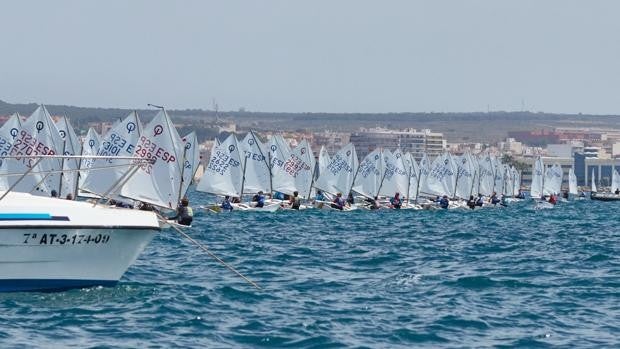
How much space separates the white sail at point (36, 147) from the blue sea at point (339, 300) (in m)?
21.0

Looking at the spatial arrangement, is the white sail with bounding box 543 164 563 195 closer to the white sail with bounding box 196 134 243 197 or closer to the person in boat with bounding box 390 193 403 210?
the person in boat with bounding box 390 193 403 210

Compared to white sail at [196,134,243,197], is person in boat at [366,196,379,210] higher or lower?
lower

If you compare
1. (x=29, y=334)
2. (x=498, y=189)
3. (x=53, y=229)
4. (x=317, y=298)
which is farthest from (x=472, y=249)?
(x=498, y=189)

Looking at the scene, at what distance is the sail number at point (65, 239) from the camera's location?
2609cm

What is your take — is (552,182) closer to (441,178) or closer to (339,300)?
(441,178)

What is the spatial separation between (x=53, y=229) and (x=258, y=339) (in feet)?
19.0

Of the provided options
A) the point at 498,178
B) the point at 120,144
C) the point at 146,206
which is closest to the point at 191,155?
the point at 120,144

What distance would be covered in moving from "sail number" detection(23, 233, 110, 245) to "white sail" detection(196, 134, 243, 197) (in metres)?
53.9

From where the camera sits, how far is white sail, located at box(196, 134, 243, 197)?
8131cm

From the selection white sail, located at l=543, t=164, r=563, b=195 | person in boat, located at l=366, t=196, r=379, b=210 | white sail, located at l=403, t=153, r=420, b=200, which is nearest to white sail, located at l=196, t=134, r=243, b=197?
person in boat, located at l=366, t=196, r=379, b=210

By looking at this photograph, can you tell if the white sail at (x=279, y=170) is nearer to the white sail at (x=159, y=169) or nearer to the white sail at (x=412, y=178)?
the white sail at (x=412, y=178)

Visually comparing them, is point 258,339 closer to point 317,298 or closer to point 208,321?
point 208,321

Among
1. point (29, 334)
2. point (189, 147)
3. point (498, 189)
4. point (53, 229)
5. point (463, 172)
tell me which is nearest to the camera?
point (29, 334)

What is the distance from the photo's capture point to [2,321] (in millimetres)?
23438
